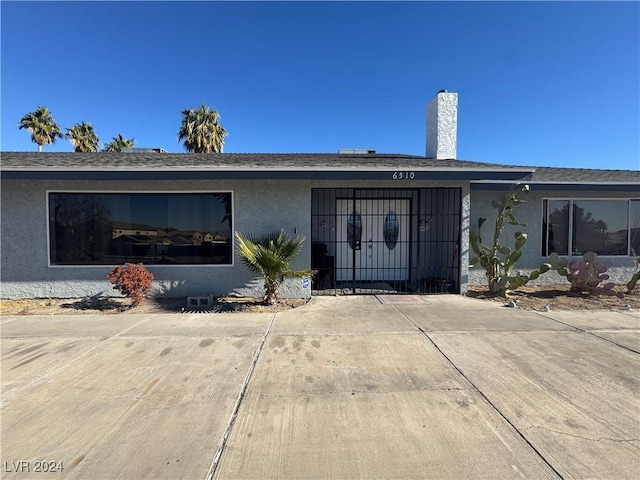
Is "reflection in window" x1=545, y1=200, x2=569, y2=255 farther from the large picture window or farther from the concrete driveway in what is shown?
the large picture window

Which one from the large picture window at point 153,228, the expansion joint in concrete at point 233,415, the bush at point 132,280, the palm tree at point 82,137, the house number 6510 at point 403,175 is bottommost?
the expansion joint in concrete at point 233,415

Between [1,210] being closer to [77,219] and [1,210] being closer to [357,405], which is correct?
[77,219]

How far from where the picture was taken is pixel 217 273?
7.84 meters

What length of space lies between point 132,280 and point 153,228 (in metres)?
1.55

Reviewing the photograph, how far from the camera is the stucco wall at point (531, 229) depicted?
30.6 feet

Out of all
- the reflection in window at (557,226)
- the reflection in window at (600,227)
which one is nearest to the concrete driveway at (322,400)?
the reflection in window at (557,226)

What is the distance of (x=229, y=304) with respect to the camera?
7246 millimetres

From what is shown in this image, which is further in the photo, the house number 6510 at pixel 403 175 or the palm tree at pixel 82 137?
the palm tree at pixel 82 137

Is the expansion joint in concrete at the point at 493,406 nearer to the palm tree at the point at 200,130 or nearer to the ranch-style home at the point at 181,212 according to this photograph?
the ranch-style home at the point at 181,212

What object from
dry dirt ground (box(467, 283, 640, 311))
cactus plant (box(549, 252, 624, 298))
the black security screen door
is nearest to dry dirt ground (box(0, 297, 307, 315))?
the black security screen door

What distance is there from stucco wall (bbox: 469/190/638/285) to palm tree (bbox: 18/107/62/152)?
29.9 m

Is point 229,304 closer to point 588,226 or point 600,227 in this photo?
point 588,226

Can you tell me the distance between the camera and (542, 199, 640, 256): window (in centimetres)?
941

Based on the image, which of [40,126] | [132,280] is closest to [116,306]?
[132,280]
